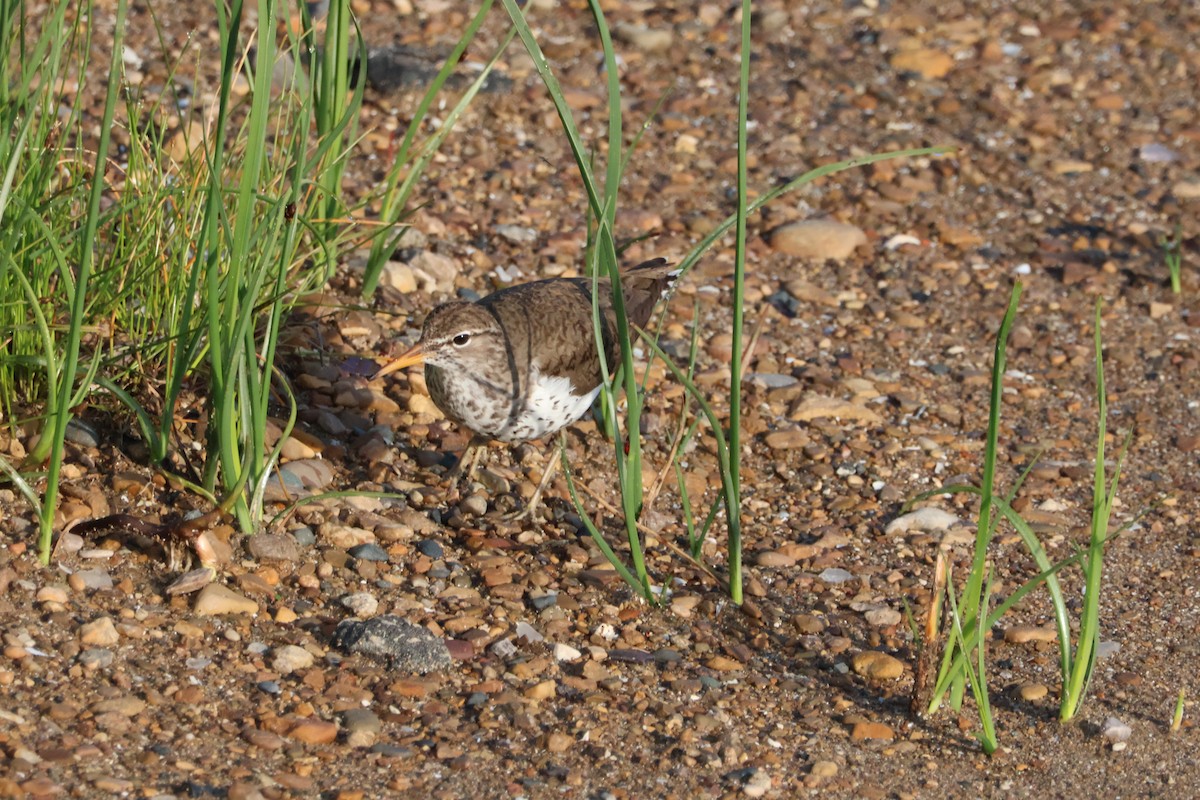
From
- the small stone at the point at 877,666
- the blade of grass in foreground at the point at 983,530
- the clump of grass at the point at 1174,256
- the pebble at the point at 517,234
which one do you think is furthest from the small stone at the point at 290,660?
the clump of grass at the point at 1174,256

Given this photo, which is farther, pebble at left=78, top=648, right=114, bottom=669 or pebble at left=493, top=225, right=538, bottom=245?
pebble at left=493, top=225, right=538, bottom=245

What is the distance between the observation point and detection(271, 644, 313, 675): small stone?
171 inches

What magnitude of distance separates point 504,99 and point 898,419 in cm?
326

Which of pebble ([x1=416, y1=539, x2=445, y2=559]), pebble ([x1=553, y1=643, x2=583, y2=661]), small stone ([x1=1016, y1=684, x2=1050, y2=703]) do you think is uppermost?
pebble ([x1=416, y1=539, x2=445, y2=559])

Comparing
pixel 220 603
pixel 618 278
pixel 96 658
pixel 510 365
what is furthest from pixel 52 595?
pixel 618 278

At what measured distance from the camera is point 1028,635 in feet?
16.3

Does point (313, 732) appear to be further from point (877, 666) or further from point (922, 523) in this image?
point (922, 523)

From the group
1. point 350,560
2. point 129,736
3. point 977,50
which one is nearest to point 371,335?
point 350,560

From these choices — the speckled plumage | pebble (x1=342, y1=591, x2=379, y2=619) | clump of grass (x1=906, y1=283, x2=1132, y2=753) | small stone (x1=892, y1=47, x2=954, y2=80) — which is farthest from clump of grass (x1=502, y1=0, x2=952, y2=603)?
small stone (x1=892, y1=47, x2=954, y2=80)

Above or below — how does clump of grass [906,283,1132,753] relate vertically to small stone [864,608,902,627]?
above

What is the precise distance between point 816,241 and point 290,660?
4265mm

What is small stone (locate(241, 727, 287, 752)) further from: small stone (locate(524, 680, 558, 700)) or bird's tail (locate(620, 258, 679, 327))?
bird's tail (locate(620, 258, 679, 327))

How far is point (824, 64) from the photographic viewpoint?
9.30m

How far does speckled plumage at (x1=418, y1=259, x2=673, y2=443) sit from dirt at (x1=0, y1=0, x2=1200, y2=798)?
40cm
